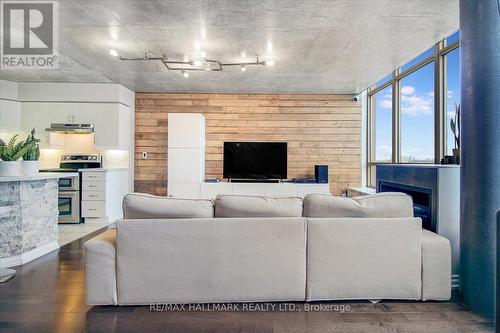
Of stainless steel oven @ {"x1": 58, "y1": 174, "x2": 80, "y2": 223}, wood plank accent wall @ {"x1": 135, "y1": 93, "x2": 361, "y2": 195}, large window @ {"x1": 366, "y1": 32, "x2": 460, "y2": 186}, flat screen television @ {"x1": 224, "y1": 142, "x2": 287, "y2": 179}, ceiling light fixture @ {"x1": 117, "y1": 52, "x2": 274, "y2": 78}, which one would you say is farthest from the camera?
wood plank accent wall @ {"x1": 135, "y1": 93, "x2": 361, "y2": 195}

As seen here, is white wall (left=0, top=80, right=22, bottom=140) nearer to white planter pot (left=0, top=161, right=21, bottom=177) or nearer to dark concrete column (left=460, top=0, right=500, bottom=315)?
white planter pot (left=0, top=161, right=21, bottom=177)

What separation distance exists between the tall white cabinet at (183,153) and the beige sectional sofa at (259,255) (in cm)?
332

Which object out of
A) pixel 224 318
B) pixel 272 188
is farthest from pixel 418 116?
pixel 224 318

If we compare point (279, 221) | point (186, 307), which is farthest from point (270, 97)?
point (186, 307)

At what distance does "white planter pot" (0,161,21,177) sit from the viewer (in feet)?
8.91

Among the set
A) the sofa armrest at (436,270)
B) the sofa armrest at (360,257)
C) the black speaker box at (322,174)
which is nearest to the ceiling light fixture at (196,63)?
the black speaker box at (322,174)

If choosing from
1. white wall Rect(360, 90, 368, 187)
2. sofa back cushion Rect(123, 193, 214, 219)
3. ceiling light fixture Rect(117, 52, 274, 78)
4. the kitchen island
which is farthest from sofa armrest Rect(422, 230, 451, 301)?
white wall Rect(360, 90, 368, 187)

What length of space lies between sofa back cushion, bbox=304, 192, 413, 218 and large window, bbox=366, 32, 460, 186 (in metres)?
1.99

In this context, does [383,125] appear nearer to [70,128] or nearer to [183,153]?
[183,153]

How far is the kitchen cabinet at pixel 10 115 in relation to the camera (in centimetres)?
487

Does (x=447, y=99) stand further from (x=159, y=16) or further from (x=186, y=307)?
(x=186, y=307)

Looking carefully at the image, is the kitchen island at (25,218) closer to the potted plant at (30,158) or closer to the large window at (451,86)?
the potted plant at (30,158)

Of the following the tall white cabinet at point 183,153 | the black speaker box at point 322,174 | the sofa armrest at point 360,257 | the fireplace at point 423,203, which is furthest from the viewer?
the black speaker box at point 322,174

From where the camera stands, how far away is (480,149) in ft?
6.22
